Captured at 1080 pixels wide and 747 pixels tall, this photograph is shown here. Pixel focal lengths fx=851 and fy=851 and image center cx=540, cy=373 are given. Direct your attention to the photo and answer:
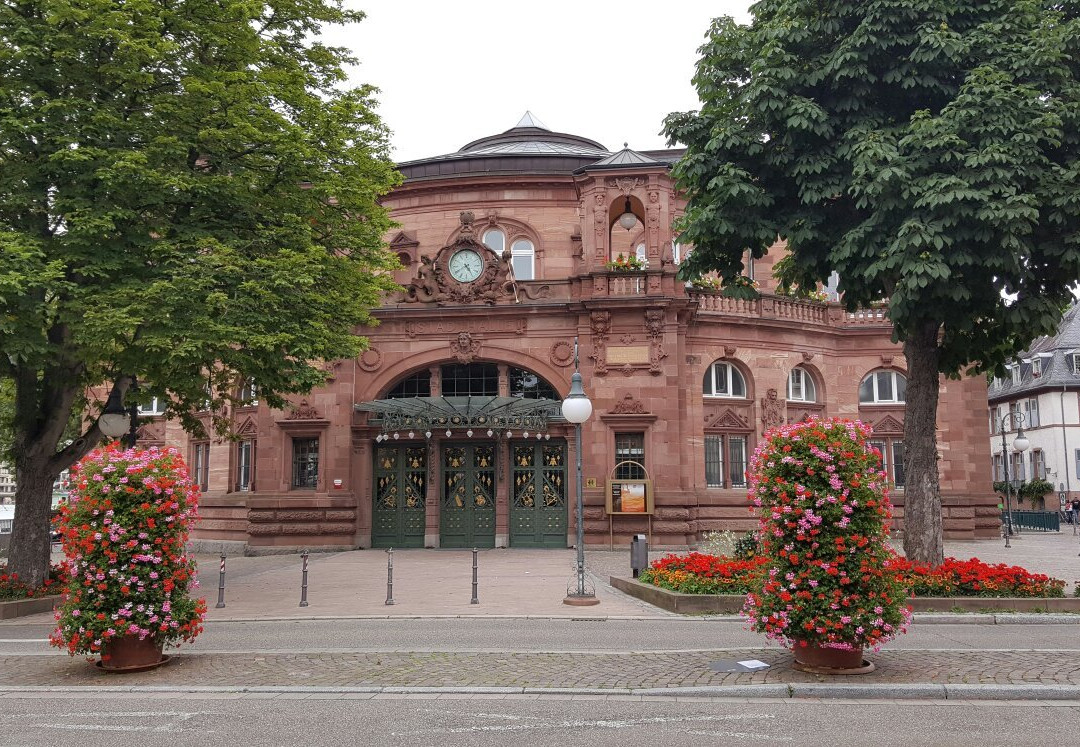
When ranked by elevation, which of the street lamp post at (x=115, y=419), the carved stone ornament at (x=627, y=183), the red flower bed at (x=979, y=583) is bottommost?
the red flower bed at (x=979, y=583)

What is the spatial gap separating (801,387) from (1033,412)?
139 ft

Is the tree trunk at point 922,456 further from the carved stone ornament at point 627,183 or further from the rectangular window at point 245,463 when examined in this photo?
the rectangular window at point 245,463

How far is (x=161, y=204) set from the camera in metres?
16.0

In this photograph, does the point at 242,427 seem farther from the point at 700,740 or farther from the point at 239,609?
the point at 700,740

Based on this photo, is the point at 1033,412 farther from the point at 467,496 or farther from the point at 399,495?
the point at 399,495

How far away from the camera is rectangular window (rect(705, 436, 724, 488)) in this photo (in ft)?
95.5

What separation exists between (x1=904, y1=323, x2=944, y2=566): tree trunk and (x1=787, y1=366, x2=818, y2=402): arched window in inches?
586

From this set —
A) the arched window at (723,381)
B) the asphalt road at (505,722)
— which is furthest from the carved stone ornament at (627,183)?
the asphalt road at (505,722)

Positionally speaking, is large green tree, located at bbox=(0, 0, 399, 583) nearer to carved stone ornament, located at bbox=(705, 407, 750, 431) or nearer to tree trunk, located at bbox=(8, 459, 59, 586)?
tree trunk, located at bbox=(8, 459, 59, 586)

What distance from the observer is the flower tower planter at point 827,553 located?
9.17 metres

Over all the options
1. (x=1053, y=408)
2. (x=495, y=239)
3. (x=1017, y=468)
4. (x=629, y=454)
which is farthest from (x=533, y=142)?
(x=1017, y=468)

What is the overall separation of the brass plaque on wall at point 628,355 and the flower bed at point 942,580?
1235 cm

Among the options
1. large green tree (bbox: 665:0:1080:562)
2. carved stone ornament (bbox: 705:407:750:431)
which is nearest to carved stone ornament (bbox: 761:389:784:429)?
carved stone ornament (bbox: 705:407:750:431)

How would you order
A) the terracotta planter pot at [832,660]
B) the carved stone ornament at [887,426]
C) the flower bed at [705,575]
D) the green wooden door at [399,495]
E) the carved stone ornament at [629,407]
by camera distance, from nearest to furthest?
the terracotta planter pot at [832,660] → the flower bed at [705,575] → the carved stone ornament at [629,407] → the green wooden door at [399,495] → the carved stone ornament at [887,426]
